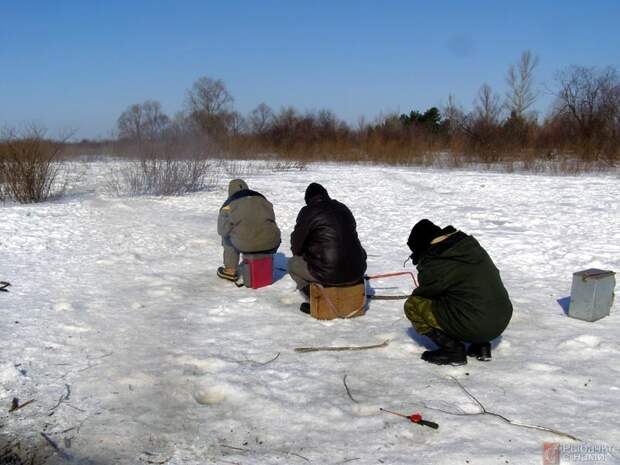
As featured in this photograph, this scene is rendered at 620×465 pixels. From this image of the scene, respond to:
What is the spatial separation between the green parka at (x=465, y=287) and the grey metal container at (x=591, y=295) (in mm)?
1479

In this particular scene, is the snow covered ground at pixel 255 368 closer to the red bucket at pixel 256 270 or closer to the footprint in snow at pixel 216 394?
the footprint in snow at pixel 216 394

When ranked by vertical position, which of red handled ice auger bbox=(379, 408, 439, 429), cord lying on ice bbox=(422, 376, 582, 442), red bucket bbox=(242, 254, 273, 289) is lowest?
red handled ice auger bbox=(379, 408, 439, 429)

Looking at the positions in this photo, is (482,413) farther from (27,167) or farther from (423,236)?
(27,167)

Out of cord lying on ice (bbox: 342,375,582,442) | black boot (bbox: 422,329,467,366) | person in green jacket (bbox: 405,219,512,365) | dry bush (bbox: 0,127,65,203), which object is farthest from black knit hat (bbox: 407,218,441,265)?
dry bush (bbox: 0,127,65,203)

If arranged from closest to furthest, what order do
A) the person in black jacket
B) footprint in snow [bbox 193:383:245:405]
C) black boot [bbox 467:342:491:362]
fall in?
footprint in snow [bbox 193:383:245:405], black boot [bbox 467:342:491:362], the person in black jacket

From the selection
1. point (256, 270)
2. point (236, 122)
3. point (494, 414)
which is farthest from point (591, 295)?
point (236, 122)

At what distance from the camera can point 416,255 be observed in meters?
4.23

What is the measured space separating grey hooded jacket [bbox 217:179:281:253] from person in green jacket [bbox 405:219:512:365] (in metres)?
2.54

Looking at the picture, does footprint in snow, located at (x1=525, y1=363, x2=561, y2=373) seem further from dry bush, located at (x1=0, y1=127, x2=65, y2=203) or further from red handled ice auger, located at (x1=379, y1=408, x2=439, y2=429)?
dry bush, located at (x1=0, y1=127, x2=65, y2=203)

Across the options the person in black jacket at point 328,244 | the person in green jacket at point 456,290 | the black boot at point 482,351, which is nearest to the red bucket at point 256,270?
the person in black jacket at point 328,244

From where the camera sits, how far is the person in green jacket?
4.06 m

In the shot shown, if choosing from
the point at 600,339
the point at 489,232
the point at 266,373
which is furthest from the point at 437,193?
the point at 266,373

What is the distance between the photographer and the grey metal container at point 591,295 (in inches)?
204

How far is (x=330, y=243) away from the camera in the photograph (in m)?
5.12
